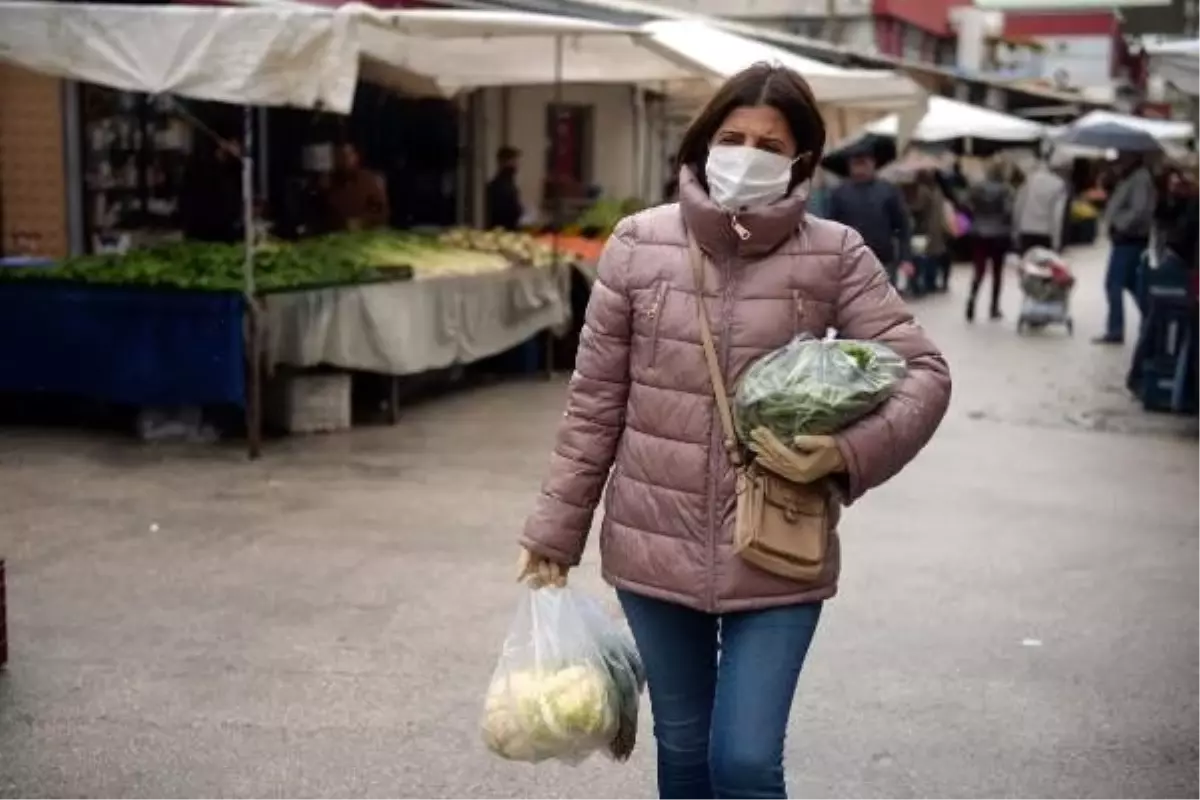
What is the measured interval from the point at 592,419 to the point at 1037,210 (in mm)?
18230

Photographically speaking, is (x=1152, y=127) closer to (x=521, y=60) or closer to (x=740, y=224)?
(x=521, y=60)

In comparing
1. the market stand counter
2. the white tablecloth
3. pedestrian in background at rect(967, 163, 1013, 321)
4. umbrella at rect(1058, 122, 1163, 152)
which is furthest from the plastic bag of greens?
umbrella at rect(1058, 122, 1163, 152)

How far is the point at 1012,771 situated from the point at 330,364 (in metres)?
6.51

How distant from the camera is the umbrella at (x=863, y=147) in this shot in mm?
21464

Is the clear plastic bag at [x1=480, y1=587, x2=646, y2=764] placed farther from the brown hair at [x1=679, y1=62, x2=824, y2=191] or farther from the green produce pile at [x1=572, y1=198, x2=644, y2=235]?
the green produce pile at [x1=572, y1=198, x2=644, y2=235]

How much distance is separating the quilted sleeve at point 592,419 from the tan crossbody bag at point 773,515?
0.72 feet

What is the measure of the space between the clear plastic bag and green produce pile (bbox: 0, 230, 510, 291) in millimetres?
6527

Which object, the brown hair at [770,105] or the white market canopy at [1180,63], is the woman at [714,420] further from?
the white market canopy at [1180,63]

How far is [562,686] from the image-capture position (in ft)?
11.3

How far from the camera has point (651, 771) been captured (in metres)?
4.88

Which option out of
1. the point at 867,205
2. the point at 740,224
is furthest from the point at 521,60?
the point at 740,224

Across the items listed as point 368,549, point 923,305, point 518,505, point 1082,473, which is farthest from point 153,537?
point 923,305

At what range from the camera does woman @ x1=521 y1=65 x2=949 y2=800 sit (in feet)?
10.4

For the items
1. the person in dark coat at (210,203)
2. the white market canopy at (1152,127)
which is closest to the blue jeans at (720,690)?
the person in dark coat at (210,203)
